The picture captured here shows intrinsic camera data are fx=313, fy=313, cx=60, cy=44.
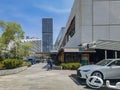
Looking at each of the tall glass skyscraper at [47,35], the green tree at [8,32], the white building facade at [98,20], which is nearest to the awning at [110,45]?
the white building facade at [98,20]

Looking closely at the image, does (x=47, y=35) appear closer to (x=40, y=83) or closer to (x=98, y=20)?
(x=98, y=20)

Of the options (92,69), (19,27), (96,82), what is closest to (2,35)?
(19,27)

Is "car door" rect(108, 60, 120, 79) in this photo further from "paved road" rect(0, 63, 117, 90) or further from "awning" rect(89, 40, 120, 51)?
"paved road" rect(0, 63, 117, 90)

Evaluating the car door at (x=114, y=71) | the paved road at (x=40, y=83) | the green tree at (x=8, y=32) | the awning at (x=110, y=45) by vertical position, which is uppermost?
the green tree at (x=8, y=32)

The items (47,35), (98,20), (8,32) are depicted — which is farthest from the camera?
(47,35)

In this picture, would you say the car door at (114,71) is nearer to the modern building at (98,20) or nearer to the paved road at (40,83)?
the paved road at (40,83)

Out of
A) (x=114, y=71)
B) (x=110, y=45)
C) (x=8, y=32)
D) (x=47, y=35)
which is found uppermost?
(x=47, y=35)

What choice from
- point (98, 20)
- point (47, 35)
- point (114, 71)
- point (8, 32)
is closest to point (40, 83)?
point (114, 71)

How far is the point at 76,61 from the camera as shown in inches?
1631

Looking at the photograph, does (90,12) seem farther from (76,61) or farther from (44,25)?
(44,25)

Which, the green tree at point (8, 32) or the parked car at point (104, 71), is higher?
the green tree at point (8, 32)

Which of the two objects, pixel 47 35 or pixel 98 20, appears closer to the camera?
pixel 98 20

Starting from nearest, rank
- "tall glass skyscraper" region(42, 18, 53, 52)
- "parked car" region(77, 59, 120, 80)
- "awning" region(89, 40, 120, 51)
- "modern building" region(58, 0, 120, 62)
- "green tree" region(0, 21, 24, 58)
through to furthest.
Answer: "awning" region(89, 40, 120, 51), "parked car" region(77, 59, 120, 80), "modern building" region(58, 0, 120, 62), "green tree" region(0, 21, 24, 58), "tall glass skyscraper" region(42, 18, 53, 52)

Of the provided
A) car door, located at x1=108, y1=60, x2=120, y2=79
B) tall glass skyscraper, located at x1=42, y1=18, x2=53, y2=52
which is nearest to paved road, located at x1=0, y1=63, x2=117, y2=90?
car door, located at x1=108, y1=60, x2=120, y2=79
